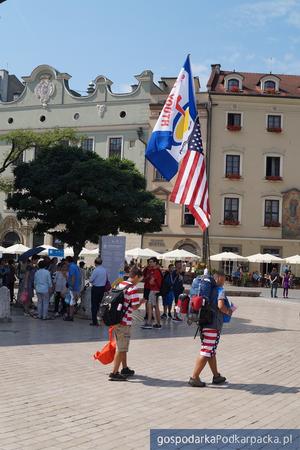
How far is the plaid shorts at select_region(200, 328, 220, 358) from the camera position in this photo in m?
8.24

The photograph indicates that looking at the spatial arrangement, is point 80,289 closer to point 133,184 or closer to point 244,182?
point 133,184

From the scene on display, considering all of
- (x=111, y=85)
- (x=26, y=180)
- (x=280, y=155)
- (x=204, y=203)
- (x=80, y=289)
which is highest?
(x=111, y=85)

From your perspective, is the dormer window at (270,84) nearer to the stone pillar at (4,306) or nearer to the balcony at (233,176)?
the balcony at (233,176)

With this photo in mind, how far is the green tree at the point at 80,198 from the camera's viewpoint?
19.5m

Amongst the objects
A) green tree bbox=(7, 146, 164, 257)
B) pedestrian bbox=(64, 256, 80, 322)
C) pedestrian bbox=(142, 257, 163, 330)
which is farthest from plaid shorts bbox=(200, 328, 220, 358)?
green tree bbox=(7, 146, 164, 257)

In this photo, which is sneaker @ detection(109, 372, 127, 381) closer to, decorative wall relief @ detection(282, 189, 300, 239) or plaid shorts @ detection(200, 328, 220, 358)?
plaid shorts @ detection(200, 328, 220, 358)

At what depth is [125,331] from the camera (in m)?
8.64

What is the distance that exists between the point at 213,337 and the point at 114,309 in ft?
4.70

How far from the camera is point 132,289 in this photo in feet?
28.9

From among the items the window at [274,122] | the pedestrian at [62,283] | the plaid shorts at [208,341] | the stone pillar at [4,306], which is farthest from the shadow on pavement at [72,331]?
the window at [274,122]

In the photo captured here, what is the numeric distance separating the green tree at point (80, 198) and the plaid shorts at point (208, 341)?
1095 centimetres

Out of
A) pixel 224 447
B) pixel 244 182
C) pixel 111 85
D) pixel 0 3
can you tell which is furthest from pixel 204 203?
pixel 111 85

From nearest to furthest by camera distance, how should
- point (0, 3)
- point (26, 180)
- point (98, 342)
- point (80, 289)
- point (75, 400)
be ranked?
point (75, 400) → point (0, 3) → point (98, 342) → point (80, 289) → point (26, 180)

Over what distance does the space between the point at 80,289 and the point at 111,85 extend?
34442 millimetres
